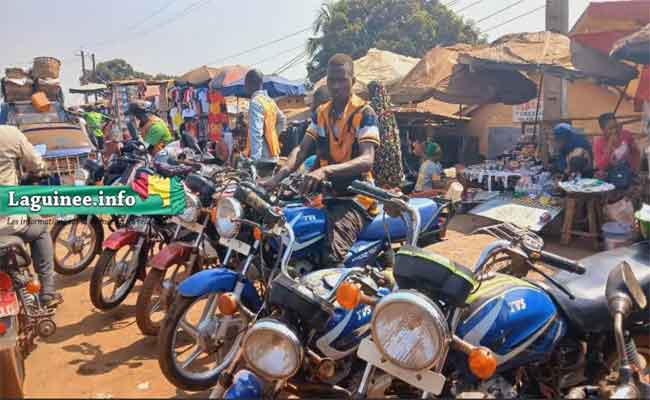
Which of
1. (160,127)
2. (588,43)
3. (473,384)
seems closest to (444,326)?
(473,384)

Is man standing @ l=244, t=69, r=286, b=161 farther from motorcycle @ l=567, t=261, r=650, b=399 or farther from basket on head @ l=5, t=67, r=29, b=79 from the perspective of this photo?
basket on head @ l=5, t=67, r=29, b=79

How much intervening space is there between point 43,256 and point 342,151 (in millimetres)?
2634

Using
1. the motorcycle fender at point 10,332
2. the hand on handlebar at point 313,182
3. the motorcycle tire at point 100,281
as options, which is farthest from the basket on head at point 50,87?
the hand on handlebar at point 313,182

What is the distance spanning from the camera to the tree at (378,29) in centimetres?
2706

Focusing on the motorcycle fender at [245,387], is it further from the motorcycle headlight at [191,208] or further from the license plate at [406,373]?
the motorcycle headlight at [191,208]

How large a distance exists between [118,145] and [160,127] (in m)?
0.52

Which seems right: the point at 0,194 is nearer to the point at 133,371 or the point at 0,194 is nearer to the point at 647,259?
the point at 133,371

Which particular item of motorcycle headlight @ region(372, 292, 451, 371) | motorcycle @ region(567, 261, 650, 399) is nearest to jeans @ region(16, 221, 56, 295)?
motorcycle headlight @ region(372, 292, 451, 371)

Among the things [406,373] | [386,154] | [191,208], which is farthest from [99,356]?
[386,154]

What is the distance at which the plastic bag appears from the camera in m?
5.99

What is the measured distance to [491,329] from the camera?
1.94m

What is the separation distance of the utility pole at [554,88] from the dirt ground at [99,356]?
462cm

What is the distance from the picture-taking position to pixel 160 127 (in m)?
5.89

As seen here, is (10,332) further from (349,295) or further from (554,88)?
(554,88)
